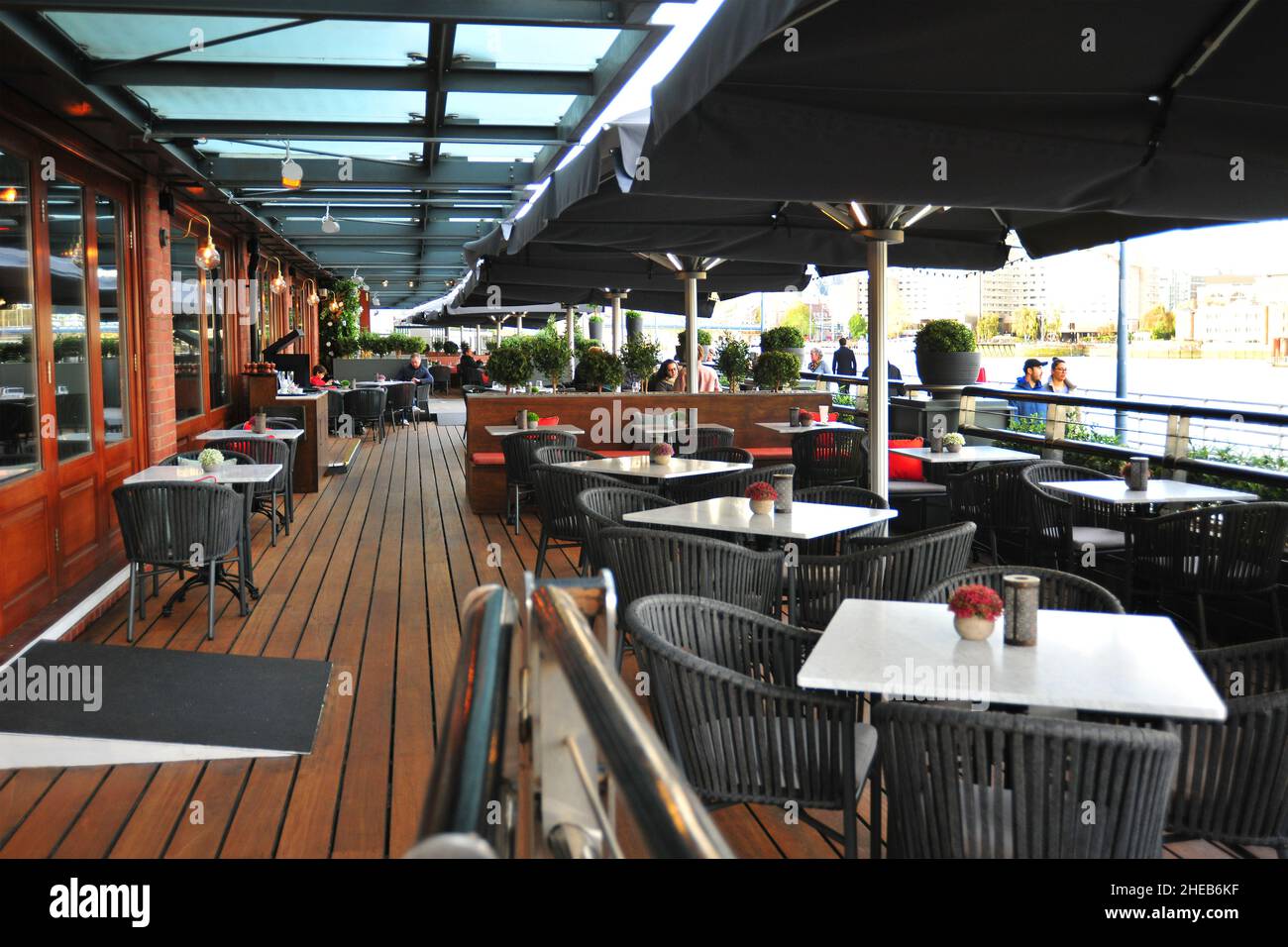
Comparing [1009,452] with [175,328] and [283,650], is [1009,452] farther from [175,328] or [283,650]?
[175,328]

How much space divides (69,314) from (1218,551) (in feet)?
19.3

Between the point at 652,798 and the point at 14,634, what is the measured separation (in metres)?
5.42

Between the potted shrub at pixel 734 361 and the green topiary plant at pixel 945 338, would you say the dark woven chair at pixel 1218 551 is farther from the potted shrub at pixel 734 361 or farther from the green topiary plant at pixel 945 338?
the potted shrub at pixel 734 361

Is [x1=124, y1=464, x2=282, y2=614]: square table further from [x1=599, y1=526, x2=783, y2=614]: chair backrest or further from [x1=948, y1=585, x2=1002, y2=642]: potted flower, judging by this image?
[x1=948, y1=585, x2=1002, y2=642]: potted flower

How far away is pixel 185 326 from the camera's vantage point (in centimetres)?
938

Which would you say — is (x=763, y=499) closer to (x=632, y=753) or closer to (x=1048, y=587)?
(x=1048, y=587)

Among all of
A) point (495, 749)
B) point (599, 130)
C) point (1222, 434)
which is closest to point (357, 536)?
point (599, 130)

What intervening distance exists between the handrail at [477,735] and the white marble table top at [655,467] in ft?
16.3

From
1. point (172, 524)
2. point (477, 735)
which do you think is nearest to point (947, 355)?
point (172, 524)

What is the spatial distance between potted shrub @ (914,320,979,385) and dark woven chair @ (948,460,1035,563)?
2.55m

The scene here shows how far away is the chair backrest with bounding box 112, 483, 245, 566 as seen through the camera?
211 inches

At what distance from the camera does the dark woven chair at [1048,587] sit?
11.0ft

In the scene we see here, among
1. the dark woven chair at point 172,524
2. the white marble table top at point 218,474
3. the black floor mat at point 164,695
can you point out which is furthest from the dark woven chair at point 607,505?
the white marble table top at point 218,474
